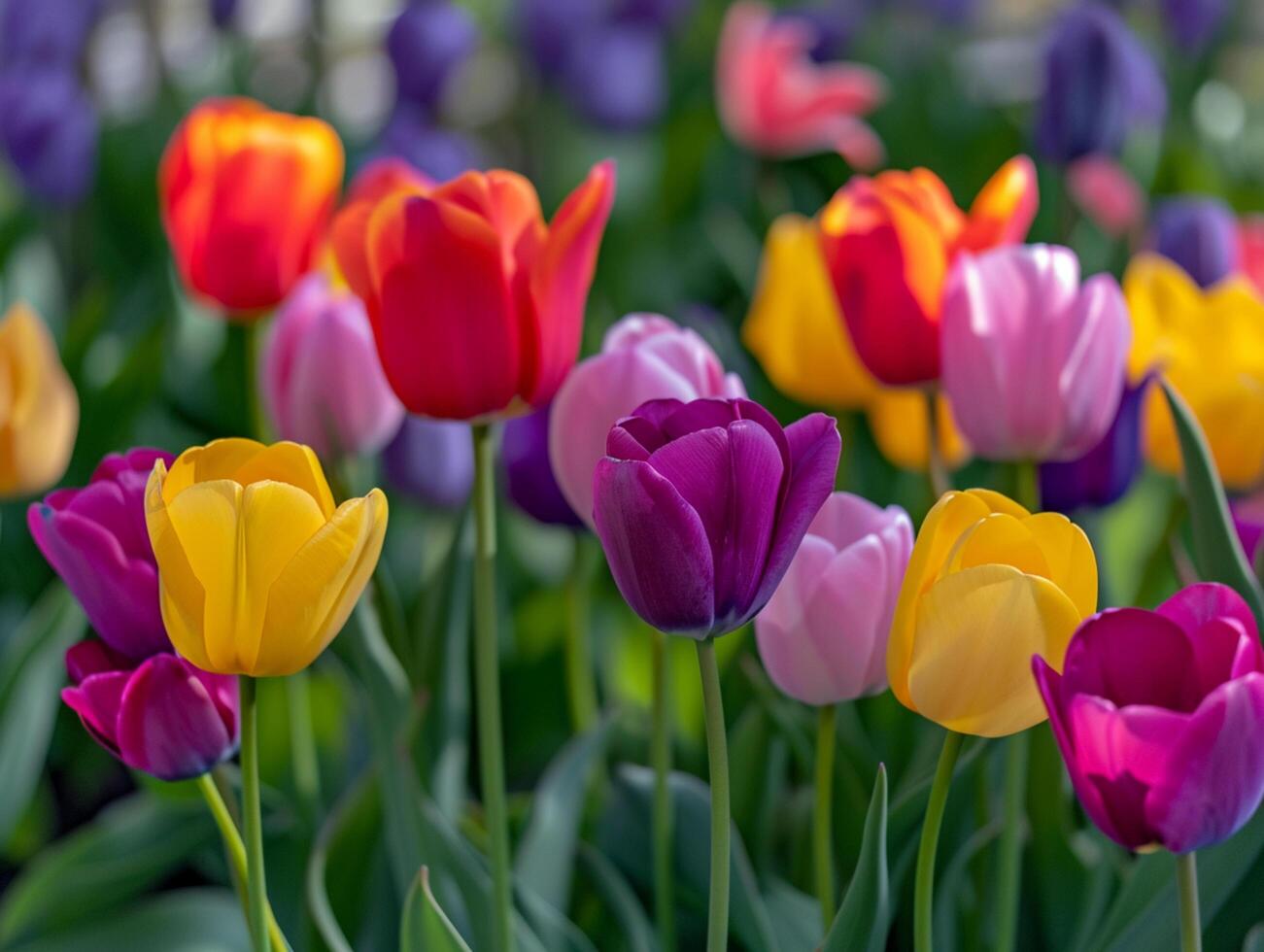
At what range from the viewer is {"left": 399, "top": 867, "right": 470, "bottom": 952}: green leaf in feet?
1.76

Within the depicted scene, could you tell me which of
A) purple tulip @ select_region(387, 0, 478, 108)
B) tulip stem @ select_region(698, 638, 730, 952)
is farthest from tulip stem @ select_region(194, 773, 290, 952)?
purple tulip @ select_region(387, 0, 478, 108)

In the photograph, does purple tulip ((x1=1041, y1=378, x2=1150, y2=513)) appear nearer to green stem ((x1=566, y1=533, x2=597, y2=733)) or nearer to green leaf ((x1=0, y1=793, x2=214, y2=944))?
green stem ((x1=566, y1=533, x2=597, y2=733))

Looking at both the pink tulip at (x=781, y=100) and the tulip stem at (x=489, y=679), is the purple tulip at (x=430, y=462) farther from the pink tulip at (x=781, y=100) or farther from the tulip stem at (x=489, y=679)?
the pink tulip at (x=781, y=100)

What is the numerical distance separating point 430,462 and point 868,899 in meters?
0.53

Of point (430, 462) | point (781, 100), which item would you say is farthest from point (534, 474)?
point (781, 100)

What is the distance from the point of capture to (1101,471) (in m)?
0.73

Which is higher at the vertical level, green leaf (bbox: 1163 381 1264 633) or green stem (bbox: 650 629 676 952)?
green leaf (bbox: 1163 381 1264 633)

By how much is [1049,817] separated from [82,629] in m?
0.58

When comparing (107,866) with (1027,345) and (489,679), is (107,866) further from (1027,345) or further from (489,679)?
(1027,345)

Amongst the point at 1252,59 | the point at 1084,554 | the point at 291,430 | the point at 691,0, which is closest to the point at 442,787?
the point at 291,430

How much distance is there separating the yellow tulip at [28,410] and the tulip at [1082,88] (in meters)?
0.66

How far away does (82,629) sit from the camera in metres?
0.96

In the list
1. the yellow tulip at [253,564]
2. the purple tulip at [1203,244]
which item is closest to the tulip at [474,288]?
the yellow tulip at [253,564]

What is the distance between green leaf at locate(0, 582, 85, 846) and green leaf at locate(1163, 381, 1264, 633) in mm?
594
